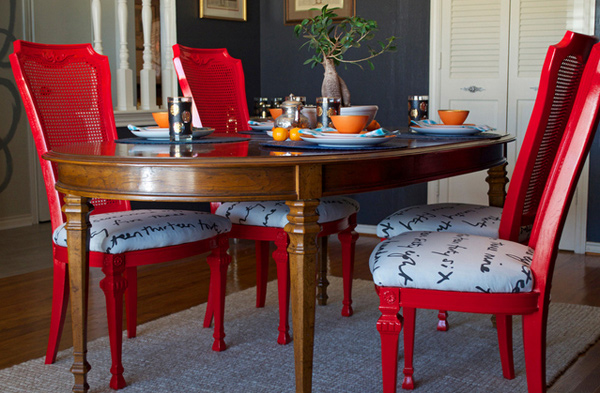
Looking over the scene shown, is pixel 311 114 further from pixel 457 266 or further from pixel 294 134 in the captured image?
pixel 457 266

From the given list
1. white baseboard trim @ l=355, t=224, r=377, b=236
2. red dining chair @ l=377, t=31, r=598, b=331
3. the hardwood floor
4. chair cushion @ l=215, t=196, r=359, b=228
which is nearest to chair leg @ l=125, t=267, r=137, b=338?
the hardwood floor

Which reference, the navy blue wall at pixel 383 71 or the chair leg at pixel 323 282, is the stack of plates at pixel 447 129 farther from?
the navy blue wall at pixel 383 71

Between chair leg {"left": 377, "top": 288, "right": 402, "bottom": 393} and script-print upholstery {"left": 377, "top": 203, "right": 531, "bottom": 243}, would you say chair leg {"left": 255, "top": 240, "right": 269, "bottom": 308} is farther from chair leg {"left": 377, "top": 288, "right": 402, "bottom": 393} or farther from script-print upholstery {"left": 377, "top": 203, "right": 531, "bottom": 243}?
chair leg {"left": 377, "top": 288, "right": 402, "bottom": 393}

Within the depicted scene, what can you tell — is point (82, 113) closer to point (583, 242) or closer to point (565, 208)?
point (565, 208)

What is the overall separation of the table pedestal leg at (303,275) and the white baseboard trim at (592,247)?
291 cm

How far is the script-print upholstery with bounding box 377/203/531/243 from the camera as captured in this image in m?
2.35

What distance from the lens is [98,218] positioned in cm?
223

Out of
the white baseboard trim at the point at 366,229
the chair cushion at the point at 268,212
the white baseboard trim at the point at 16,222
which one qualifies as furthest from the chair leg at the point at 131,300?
the white baseboard trim at the point at 16,222

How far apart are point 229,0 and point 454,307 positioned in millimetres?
3659

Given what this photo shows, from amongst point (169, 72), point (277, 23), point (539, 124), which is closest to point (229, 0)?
point (277, 23)

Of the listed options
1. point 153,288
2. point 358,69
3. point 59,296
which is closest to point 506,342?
point 59,296

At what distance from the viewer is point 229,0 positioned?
488cm

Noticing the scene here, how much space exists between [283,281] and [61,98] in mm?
999

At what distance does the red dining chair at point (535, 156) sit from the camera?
1.87 m
